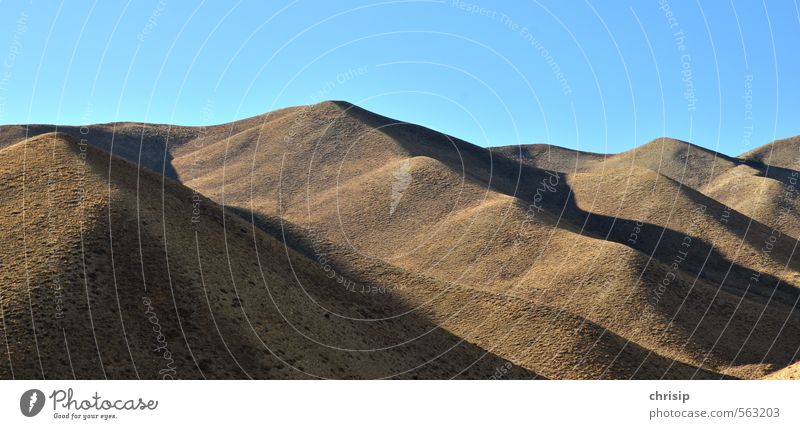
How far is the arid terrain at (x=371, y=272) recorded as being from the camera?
115 feet

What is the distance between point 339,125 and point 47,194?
119 m

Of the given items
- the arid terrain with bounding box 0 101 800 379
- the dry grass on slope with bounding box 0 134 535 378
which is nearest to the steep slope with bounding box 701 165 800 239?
the arid terrain with bounding box 0 101 800 379

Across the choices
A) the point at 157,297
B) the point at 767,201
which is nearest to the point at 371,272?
the point at 157,297

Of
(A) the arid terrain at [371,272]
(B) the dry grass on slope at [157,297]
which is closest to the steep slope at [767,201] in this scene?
(A) the arid terrain at [371,272]

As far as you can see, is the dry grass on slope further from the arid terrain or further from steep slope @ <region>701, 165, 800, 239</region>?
steep slope @ <region>701, 165, 800, 239</region>

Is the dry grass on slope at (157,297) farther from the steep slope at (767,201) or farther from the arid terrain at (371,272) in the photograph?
the steep slope at (767,201)

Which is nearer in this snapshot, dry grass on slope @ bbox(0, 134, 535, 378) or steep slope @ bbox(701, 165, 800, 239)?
dry grass on slope @ bbox(0, 134, 535, 378)

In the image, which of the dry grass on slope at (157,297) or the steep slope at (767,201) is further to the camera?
the steep slope at (767,201)

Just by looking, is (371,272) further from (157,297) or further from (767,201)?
(767,201)

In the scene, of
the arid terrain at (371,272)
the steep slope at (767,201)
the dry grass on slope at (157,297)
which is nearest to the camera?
the dry grass on slope at (157,297)

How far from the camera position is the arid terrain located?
1384 inches

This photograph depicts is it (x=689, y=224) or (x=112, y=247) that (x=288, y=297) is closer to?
(x=112, y=247)

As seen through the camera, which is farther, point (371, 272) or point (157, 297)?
point (371, 272)

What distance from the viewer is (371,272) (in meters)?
75.6
